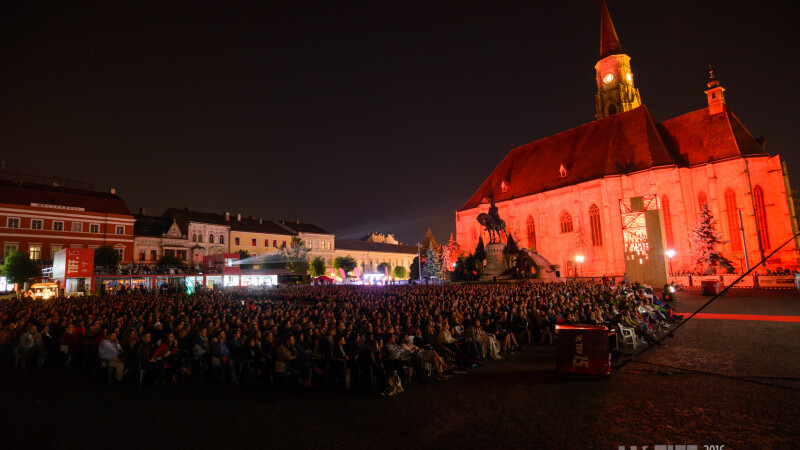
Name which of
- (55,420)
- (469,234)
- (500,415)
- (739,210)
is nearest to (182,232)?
(469,234)

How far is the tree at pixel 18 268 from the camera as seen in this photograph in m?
40.0

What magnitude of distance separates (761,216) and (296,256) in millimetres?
59209

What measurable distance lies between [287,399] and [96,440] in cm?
298

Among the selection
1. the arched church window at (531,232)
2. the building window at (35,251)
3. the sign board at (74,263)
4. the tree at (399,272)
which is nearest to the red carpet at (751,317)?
the arched church window at (531,232)

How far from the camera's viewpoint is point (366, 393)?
8008 millimetres

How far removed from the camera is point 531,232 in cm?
5200

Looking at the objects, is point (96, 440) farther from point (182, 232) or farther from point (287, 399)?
point (182, 232)

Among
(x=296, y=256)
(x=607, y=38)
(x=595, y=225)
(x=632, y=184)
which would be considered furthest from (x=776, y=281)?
(x=296, y=256)

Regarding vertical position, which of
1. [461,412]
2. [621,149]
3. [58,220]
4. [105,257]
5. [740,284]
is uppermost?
[621,149]

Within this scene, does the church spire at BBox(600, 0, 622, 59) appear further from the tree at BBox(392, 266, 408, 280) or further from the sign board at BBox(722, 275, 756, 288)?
the tree at BBox(392, 266, 408, 280)

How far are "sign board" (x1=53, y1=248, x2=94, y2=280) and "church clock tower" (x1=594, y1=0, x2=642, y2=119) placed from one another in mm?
61887

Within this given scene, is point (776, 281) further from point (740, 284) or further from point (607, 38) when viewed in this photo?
point (607, 38)

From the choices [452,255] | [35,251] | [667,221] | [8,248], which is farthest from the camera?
[452,255]

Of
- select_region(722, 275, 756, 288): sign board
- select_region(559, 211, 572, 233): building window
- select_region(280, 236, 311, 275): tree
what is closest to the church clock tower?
select_region(559, 211, 572, 233): building window
